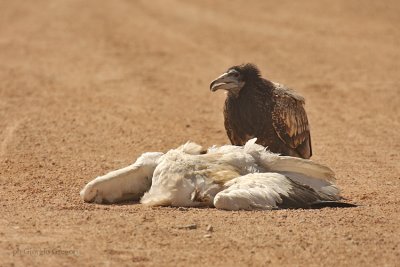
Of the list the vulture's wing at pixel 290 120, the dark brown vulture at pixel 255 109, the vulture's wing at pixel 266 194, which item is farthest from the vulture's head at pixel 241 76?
the vulture's wing at pixel 266 194

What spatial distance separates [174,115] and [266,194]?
5.83 m

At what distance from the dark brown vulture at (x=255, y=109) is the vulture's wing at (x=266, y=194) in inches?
51.0

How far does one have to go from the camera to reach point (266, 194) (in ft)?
24.2

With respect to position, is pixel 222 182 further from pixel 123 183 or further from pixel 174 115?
pixel 174 115

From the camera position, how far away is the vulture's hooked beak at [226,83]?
884cm

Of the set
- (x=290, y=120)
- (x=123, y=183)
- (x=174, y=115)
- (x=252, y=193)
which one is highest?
(x=290, y=120)

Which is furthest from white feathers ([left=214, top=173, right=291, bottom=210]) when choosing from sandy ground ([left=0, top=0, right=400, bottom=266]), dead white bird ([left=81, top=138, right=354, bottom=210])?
sandy ground ([left=0, top=0, right=400, bottom=266])

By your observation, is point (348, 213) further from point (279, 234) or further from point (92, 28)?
point (92, 28)

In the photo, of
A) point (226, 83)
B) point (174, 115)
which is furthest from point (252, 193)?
point (174, 115)

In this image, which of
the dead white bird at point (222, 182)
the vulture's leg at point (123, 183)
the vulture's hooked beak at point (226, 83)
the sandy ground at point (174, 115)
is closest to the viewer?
the sandy ground at point (174, 115)

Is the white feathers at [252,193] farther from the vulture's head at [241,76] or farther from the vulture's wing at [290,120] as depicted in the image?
the vulture's head at [241,76]

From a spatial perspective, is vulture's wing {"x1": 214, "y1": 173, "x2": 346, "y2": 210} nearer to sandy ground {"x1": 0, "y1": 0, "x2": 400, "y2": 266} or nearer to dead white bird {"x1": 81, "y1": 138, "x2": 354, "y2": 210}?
dead white bird {"x1": 81, "y1": 138, "x2": 354, "y2": 210}

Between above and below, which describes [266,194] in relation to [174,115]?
below

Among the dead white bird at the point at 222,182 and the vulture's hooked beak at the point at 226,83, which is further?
the vulture's hooked beak at the point at 226,83
